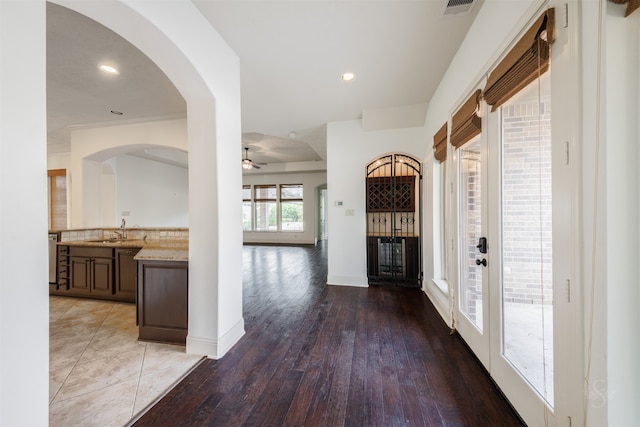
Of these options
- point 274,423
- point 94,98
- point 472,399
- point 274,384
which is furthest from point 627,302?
point 94,98

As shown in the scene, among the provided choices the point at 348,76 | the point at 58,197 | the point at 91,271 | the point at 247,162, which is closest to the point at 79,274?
the point at 91,271

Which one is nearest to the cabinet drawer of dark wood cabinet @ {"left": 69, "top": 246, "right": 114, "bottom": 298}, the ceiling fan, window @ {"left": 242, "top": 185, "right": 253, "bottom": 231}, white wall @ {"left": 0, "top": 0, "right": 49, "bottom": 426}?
dark wood cabinet @ {"left": 69, "top": 246, "right": 114, "bottom": 298}

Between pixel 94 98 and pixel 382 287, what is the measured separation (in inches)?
210

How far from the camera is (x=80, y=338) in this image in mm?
2623

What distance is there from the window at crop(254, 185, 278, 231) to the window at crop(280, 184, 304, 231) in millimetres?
330

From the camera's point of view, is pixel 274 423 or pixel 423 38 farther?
pixel 423 38

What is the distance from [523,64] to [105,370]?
3780 millimetres

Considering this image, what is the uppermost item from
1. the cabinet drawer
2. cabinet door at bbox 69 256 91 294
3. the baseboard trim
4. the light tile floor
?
the cabinet drawer

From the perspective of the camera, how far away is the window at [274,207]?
9898mm

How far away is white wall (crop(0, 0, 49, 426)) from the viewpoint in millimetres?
900

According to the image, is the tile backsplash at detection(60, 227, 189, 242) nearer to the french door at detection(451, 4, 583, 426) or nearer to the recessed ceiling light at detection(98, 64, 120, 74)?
the recessed ceiling light at detection(98, 64, 120, 74)

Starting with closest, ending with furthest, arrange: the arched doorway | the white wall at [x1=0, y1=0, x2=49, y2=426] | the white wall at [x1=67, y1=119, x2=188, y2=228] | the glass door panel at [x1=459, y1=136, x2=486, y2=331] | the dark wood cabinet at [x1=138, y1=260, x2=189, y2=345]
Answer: the white wall at [x1=0, y1=0, x2=49, y2=426], the glass door panel at [x1=459, y1=136, x2=486, y2=331], the dark wood cabinet at [x1=138, y1=260, x2=189, y2=345], the arched doorway, the white wall at [x1=67, y1=119, x2=188, y2=228]

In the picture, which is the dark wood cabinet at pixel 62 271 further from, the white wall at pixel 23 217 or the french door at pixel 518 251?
the french door at pixel 518 251

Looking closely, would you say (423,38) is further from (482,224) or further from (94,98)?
(94,98)
